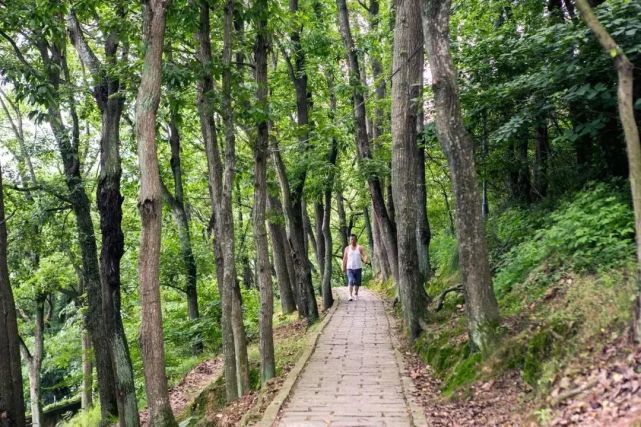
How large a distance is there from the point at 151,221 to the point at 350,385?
3751 millimetres

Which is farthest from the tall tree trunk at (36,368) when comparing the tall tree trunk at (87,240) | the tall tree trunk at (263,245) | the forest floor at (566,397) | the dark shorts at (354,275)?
the forest floor at (566,397)

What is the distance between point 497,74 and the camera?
31.9 ft

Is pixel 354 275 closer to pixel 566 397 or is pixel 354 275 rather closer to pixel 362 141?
pixel 362 141

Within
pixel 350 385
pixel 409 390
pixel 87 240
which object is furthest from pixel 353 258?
pixel 409 390

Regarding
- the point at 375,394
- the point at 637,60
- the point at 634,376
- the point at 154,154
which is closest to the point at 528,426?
the point at 634,376

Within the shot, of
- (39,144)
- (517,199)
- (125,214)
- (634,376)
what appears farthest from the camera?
(125,214)

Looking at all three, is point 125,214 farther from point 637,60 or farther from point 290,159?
point 637,60

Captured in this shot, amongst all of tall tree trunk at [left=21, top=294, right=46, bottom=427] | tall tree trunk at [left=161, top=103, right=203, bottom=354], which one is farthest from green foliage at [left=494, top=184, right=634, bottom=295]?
tall tree trunk at [left=21, top=294, right=46, bottom=427]

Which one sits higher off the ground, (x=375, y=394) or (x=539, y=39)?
(x=539, y=39)

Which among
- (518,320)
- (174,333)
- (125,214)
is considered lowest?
(174,333)

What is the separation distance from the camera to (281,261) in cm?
1545

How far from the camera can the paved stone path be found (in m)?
6.05

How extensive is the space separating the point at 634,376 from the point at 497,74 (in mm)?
6823

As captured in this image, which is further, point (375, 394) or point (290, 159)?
point (290, 159)
